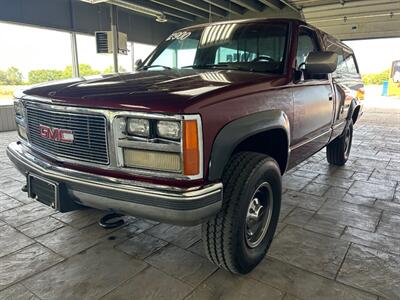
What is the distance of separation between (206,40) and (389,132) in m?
6.70

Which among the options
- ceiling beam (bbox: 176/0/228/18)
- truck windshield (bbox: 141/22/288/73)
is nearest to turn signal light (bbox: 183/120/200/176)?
truck windshield (bbox: 141/22/288/73)

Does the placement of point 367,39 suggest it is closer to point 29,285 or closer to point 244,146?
point 244,146

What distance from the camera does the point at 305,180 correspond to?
Answer: 382cm

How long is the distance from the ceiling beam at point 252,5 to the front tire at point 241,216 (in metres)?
7.98

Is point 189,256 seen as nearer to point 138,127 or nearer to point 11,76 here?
point 138,127

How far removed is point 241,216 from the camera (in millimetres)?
1696

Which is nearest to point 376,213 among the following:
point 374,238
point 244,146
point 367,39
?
point 374,238

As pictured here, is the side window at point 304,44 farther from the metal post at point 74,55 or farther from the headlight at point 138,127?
the metal post at point 74,55

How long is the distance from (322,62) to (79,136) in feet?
5.81

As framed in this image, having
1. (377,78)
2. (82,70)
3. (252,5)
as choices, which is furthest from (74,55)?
(377,78)

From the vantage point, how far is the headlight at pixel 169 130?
1419 mm

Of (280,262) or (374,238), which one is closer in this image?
(280,262)

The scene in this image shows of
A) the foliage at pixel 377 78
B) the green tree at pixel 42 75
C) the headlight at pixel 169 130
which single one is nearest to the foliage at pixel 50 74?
the green tree at pixel 42 75

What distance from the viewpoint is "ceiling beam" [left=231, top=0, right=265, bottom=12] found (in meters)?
8.83
